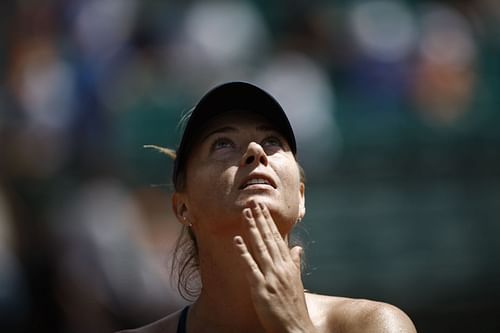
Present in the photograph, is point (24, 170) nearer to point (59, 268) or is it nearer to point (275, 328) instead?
point (59, 268)

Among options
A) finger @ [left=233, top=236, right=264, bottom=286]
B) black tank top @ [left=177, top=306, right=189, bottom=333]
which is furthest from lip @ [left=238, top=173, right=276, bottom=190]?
black tank top @ [left=177, top=306, right=189, bottom=333]

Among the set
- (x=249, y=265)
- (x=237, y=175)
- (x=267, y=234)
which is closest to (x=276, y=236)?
(x=267, y=234)

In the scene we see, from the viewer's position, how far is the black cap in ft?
13.9

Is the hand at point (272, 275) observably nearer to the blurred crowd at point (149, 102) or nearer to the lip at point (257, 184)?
the lip at point (257, 184)

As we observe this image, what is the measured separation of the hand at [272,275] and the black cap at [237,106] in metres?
0.46

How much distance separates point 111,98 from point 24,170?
4.03 ft

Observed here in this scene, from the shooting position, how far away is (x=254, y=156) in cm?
405

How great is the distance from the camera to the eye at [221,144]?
13.8 feet

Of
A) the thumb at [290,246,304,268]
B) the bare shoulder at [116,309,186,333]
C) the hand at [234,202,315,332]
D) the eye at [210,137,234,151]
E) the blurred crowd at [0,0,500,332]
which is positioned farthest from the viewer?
the blurred crowd at [0,0,500,332]

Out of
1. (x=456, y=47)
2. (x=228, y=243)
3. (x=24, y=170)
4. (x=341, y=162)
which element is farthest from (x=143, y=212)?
(x=228, y=243)

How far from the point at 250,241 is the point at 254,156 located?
34cm

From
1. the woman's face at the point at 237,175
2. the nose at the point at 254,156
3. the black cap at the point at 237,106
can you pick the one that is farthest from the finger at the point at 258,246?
the black cap at the point at 237,106

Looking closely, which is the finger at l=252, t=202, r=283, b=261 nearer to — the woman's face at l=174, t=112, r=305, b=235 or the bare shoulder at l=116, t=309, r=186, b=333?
the woman's face at l=174, t=112, r=305, b=235

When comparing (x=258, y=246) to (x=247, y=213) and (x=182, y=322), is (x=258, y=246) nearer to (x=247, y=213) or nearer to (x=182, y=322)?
(x=247, y=213)
